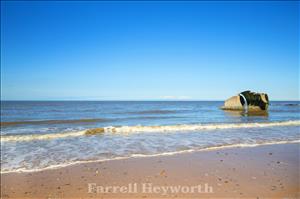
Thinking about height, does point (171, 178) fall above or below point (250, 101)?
below

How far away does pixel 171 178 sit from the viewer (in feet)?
19.6

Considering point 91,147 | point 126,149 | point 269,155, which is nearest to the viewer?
point 269,155

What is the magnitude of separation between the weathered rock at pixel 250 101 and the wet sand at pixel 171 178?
34264mm

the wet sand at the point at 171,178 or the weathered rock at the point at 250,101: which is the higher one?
the weathered rock at the point at 250,101

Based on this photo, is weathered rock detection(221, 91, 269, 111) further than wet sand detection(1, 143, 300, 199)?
Yes

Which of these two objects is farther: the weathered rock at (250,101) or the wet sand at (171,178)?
the weathered rock at (250,101)

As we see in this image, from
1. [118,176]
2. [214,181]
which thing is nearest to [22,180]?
[118,176]

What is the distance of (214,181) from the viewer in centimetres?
568

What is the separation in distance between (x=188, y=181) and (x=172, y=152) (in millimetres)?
3364

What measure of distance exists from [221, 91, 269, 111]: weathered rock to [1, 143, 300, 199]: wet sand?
3426cm

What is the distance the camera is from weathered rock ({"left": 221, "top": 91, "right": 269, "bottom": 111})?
40.1 m

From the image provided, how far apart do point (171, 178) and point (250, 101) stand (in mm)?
38663

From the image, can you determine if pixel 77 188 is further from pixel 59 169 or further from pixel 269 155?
pixel 269 155

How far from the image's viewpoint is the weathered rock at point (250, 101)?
40.1 meters
